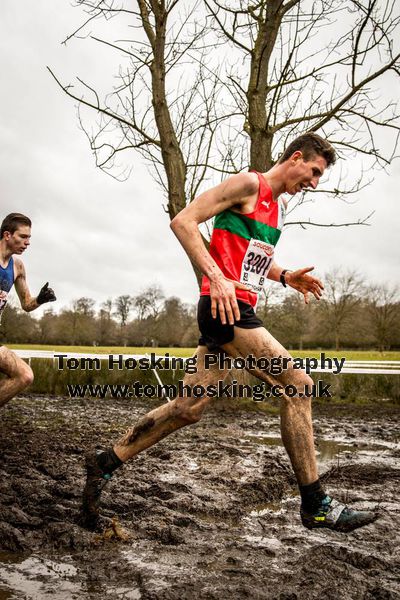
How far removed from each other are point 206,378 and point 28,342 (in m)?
63.7

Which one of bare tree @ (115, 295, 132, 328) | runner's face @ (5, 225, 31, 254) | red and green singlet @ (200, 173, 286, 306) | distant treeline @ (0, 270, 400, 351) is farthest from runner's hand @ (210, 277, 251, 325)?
bare tree @ (115, 295, 132, 328)

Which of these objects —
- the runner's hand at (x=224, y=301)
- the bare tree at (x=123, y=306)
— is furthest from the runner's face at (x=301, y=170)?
the bare tree at (x=123, y=306)

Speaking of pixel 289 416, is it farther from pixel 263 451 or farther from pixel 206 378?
pixel 263 451

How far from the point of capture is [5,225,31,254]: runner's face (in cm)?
523

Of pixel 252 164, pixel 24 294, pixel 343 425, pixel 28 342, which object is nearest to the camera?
pixel 24 294

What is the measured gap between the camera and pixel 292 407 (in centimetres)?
328

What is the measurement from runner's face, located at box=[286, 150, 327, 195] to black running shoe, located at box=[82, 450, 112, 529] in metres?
2.15

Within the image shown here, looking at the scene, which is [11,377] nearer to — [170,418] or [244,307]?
[170,418]

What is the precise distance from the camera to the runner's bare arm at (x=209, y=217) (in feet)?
9.82

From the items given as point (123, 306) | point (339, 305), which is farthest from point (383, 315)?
point (123, 306)

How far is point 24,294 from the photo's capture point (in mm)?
5762

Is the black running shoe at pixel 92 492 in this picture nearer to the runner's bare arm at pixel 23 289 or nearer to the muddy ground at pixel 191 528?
the muddy ground at pixel 191 528

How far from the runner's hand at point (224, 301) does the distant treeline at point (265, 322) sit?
3356 cm

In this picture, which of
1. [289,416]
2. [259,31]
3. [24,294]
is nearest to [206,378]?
[289,416]
